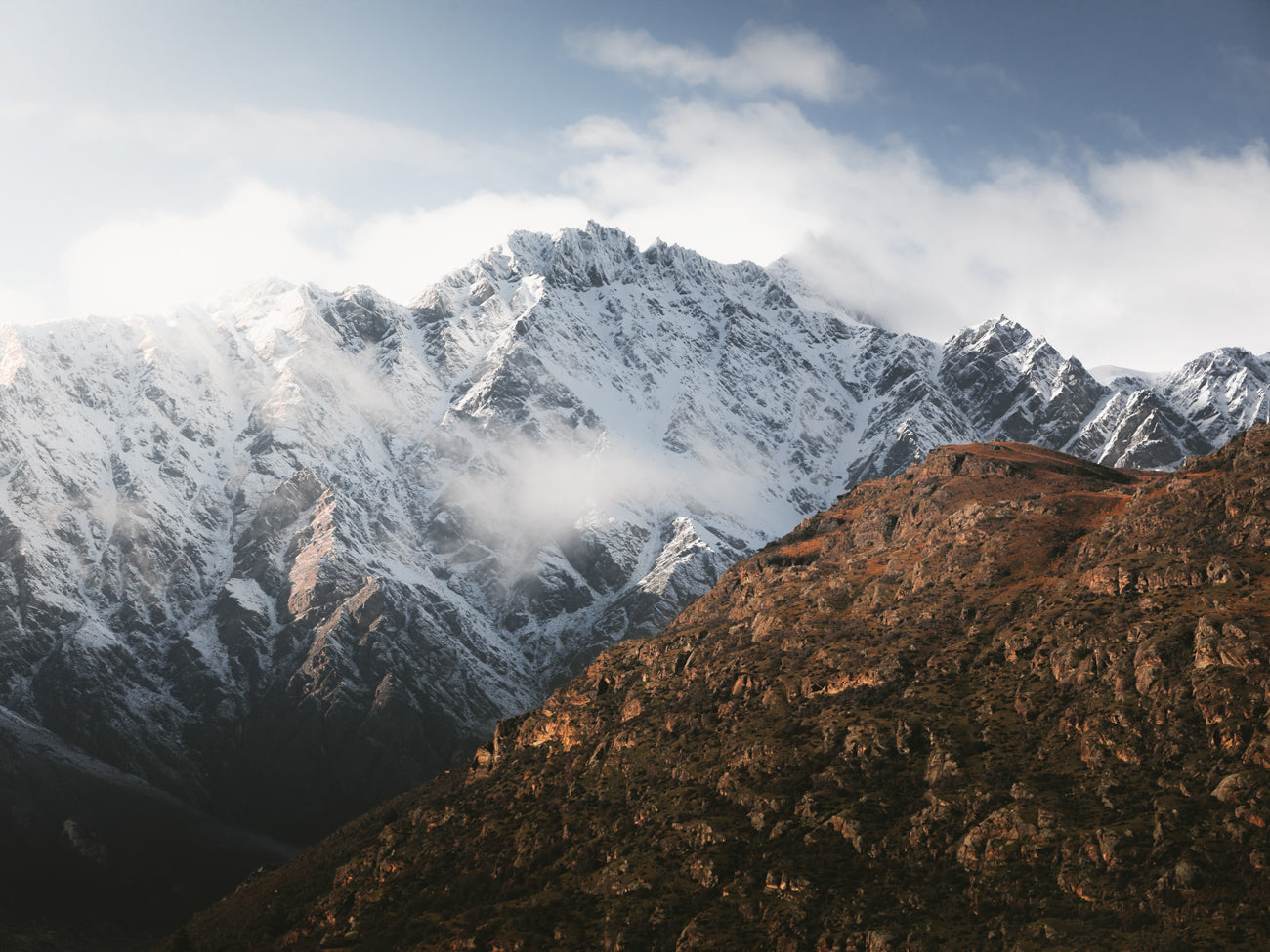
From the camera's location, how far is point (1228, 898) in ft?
346

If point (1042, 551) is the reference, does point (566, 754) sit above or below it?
below

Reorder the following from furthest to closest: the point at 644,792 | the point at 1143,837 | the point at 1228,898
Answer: the point at 644,792, the point at 1143,837, the point at 1228,898

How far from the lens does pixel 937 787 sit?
139 m

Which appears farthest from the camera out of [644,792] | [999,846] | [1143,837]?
[644,792]

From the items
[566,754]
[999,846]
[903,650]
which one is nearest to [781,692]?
[903,650]

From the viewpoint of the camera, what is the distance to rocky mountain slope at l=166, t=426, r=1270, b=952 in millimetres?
116062

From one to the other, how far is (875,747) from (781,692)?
27721mm

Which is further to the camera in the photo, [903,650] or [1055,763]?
[903,650]

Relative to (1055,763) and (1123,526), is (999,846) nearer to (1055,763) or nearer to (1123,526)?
(1055,763)

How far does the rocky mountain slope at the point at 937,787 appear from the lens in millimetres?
116062

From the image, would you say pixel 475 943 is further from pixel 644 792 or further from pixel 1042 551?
pixel 1042 551

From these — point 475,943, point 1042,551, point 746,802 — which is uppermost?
point 1042,551

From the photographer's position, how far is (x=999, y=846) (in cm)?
12406

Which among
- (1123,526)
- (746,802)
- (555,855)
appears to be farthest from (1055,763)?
(555,855)
